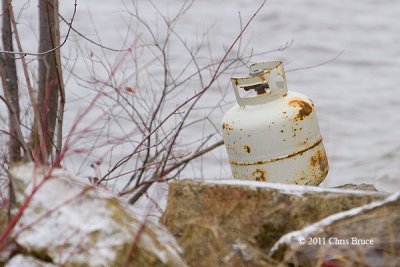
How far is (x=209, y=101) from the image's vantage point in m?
9.70

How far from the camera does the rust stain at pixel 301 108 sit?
3811mm

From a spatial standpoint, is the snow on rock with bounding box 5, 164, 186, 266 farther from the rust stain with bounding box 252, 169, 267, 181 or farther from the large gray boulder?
the rust stain with bounding box 252, 169, 267, 181

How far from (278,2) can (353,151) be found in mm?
4221

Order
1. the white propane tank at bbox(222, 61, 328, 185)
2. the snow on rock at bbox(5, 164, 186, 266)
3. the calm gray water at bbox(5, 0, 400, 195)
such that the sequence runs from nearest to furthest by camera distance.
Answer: the snow on rock at bbox(5, 164, 186, 266) → the white propane tank at bbox(222, 61, 328, 185) → the calm gray water at bbox(5, 0, 400, 195)

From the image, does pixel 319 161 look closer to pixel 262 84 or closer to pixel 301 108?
pixel 301 108

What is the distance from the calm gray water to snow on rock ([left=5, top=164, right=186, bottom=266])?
5262mm

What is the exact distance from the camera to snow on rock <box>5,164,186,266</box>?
2.55m

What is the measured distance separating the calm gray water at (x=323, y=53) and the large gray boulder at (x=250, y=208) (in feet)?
16.1

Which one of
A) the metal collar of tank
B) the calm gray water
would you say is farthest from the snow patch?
the calm gray water

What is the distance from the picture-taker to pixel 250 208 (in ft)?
9.77

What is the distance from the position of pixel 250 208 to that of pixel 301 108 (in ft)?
3.26

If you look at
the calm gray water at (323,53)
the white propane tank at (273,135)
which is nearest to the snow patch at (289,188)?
the white propane tank at (273,135)

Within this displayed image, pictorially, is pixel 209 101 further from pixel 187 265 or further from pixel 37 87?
pixel 187 265

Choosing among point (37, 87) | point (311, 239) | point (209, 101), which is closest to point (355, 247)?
point (311, 239)
